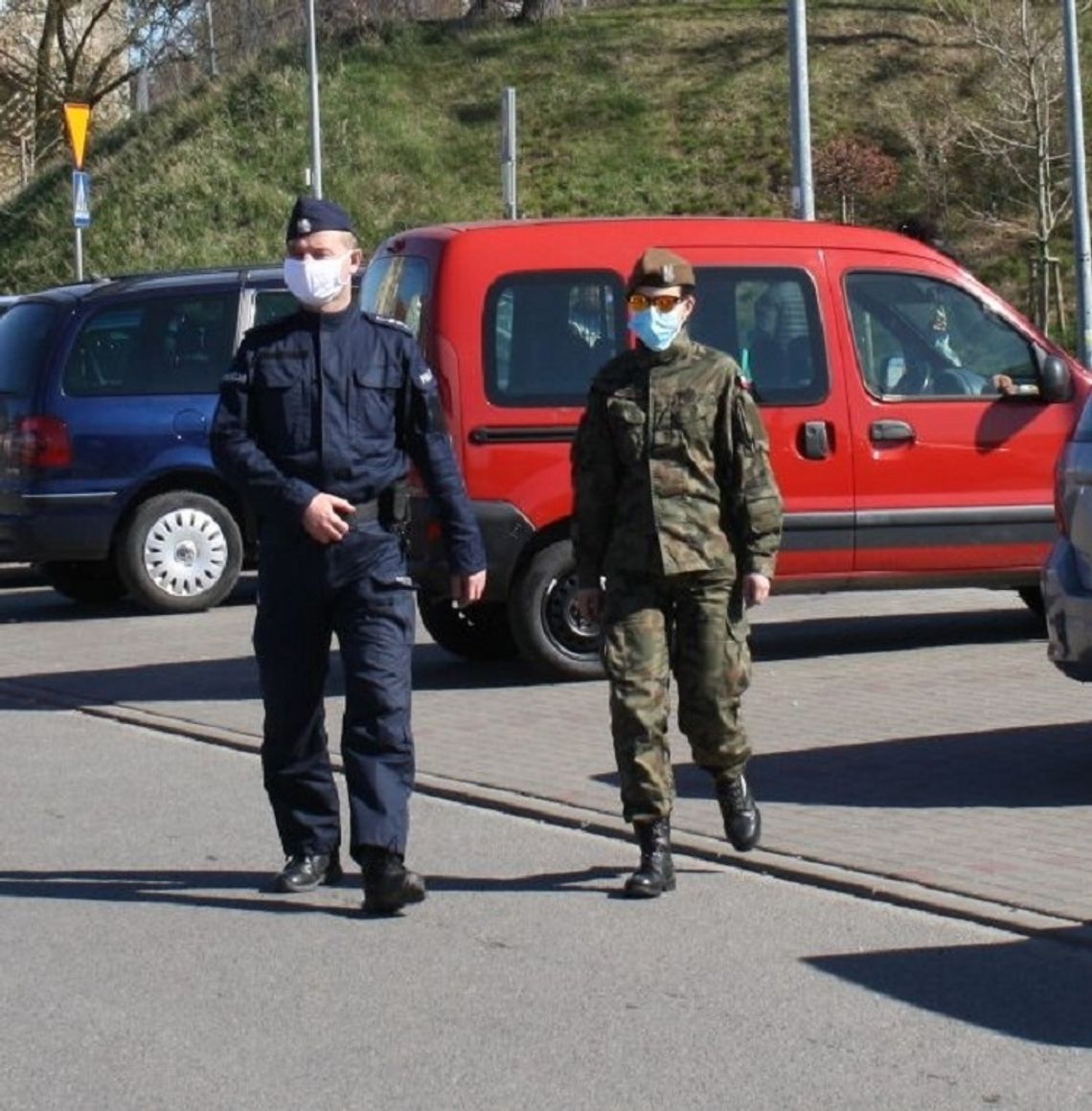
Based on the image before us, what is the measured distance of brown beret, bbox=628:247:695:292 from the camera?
22.9ft

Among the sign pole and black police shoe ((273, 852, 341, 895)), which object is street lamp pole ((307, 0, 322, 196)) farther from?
black police shoe ((273, 852, 341, 895))

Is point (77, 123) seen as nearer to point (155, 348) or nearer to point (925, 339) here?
point (155, 348)

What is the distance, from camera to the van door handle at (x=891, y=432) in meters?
11.4

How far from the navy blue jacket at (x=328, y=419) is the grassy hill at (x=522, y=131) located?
32.0 metres

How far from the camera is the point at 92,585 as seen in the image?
53.0ft

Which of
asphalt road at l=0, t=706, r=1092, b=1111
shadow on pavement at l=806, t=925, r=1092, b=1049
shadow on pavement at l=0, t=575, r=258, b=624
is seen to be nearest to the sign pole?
shadow on pavement at l=0, t=575, r=258, b=624

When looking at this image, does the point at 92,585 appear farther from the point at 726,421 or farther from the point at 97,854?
the point at 726,421

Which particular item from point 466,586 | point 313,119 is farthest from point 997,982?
point 313,119

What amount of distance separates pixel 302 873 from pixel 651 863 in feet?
3.34

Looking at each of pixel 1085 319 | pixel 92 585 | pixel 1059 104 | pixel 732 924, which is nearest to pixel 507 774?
pixel 732 924

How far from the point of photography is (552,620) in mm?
11297

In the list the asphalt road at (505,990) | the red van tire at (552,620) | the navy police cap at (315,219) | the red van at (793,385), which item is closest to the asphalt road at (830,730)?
the red van tire at (552,620)

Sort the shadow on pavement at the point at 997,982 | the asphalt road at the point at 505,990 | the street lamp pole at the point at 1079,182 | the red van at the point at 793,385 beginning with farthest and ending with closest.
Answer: the street lamp pole at the point at 1079,182, the red van at the point at 793,385, the shadow on pavement at the point at 997,982, the asphalt road at the point at 505,990

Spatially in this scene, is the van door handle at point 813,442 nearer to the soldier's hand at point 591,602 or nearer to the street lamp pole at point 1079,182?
the soldier's hand at point 591,602
